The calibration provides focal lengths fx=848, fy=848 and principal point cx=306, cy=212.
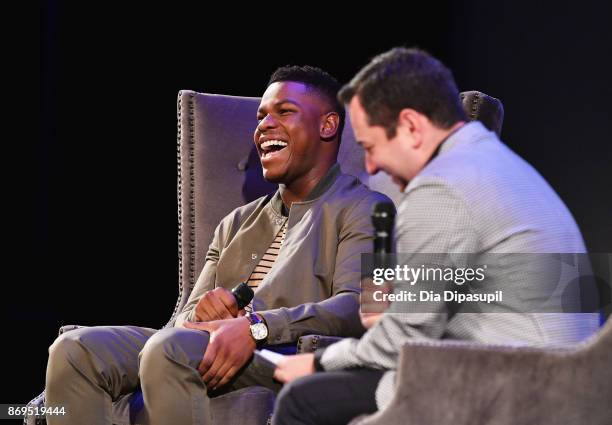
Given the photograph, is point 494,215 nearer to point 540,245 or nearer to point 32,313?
point 540,245

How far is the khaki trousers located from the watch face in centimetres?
6

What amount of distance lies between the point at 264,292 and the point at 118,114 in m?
2.13

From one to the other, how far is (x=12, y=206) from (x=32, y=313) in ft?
1.84

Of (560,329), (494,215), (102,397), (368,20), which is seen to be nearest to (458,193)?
(494,215)

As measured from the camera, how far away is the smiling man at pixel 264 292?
2131 millimetres

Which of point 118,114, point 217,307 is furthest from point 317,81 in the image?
point 118,114

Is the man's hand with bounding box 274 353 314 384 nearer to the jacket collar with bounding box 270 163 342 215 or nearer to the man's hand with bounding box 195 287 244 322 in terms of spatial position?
the man's hand with bounding box 195 287 244 322

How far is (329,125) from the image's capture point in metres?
2.72

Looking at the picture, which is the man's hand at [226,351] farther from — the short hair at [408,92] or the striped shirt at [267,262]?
the short hair at [408,92]

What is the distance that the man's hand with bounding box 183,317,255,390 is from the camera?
2137 millimetres

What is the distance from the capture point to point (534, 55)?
3697 mm

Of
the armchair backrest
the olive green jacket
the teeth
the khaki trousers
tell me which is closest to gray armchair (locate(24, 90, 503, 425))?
the armchair backrest

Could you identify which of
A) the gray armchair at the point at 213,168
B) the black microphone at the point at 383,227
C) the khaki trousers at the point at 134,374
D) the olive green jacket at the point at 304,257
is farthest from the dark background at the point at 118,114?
the black microphone at the point at 383,227

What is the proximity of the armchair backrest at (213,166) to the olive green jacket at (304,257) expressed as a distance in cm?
19
